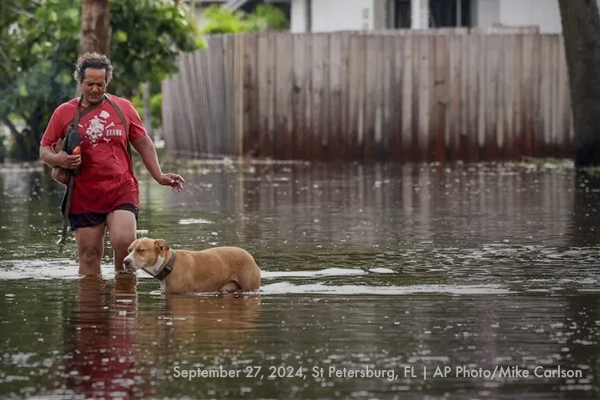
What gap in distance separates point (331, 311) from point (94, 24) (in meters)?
16.9

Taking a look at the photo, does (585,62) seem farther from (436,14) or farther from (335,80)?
(436,14)

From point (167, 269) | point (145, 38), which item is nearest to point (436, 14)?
point (145, 38)

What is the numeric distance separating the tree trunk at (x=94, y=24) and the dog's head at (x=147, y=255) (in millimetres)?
15617

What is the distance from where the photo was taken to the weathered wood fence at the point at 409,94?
32.6 meters

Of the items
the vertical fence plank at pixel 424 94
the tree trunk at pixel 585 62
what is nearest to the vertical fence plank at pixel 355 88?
the vertical fence plank at pixel 424 94

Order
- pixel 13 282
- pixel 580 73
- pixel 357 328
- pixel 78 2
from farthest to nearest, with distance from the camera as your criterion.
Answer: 1. pixel 78 2
2. pixel 580 73
3. pixel 13 282
4. pixel 357 328

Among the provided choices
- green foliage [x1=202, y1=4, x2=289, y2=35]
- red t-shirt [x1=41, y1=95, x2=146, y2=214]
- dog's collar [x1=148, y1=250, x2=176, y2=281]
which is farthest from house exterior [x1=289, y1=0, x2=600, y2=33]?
dog's collar [x1=148, y1=250, x2=176, y2=281]

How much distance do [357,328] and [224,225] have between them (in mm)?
8182

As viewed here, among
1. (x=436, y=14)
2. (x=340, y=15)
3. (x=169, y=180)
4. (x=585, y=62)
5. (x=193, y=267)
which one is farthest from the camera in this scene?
(x=340, y=15)

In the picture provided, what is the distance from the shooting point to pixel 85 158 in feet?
42.5

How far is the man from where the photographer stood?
12797mm

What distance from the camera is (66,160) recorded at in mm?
12625

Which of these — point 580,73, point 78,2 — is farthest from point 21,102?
point 580,73

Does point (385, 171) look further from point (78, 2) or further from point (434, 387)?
point (434, 387)
